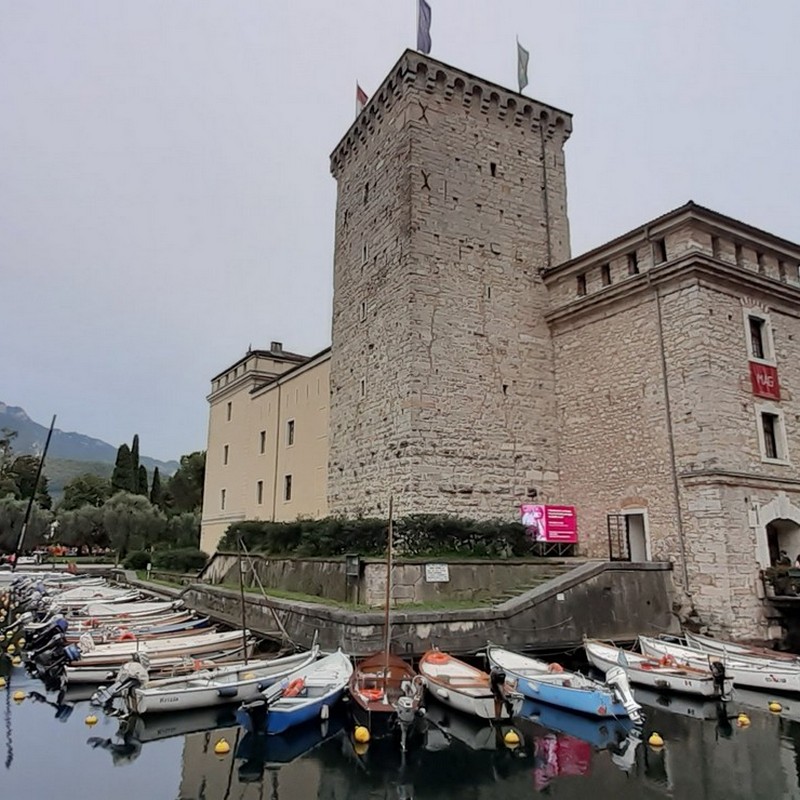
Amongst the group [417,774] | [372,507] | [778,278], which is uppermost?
[778,278]

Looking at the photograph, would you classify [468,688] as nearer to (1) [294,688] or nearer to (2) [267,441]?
(1) [294,688]

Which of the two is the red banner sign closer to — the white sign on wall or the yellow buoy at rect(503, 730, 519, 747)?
the white sign on wall

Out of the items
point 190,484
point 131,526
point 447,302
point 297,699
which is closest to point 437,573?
point 297,699

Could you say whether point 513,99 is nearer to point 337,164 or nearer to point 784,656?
point 337,164

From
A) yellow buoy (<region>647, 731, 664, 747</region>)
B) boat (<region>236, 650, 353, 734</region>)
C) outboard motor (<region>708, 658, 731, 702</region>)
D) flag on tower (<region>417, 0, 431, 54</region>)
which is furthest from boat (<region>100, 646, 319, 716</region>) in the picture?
flag on tower (<region>417, 0, 431, 54</region>)

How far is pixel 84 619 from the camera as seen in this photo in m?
17.2

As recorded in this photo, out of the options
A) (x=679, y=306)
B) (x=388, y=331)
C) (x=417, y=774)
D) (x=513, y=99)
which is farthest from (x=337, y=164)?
(x=417, y=774)

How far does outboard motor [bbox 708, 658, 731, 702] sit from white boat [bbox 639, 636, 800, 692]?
29cm

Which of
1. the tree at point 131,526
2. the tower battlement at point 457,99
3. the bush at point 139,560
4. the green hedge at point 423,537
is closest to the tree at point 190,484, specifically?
the tree at point 131,526

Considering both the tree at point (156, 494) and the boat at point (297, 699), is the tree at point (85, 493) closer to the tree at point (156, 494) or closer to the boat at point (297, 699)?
the tree at point (156, 494)

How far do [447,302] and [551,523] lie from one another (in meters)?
6.54

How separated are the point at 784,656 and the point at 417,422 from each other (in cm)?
901

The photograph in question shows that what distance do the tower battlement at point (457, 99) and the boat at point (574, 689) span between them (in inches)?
626

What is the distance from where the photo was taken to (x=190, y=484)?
4966 cm
